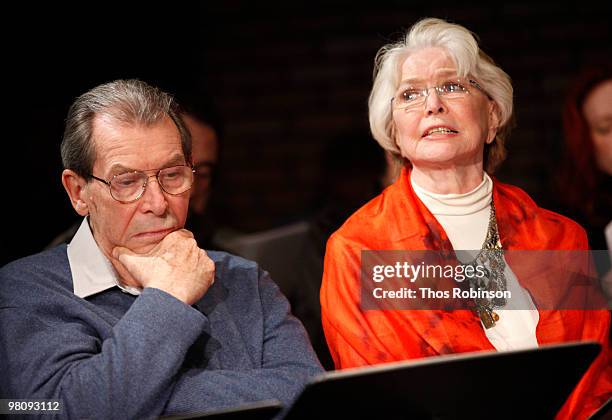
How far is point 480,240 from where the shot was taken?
7.04 ft

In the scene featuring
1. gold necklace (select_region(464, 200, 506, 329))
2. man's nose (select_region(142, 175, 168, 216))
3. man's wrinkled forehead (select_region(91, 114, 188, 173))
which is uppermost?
man's wrinkled forehead (select_region(91, 114, 188, 173))

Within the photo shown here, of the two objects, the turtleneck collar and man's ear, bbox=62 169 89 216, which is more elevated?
man's ear, bbox=62 169 89 216

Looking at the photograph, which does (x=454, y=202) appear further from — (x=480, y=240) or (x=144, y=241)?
(x=144, y=241)

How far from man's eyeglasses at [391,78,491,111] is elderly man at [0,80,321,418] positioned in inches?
22.3

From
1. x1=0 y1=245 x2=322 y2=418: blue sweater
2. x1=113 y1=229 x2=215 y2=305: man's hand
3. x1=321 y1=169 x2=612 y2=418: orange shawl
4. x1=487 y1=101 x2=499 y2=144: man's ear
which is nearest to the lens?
x1=0 y1=245 x2=322 y2=418: blue sweater

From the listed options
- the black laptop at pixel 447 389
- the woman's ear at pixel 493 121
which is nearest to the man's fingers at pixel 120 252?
the black laptop at pixel 447 389

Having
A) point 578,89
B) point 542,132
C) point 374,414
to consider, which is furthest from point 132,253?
point 542,132

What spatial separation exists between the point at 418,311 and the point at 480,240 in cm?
25

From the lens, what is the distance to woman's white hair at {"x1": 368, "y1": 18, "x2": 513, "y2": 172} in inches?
84.5

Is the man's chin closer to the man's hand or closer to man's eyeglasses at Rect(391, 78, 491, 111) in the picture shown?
the man's hand

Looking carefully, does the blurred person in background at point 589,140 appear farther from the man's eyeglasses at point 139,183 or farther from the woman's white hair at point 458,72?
the man's eyeglasses at point 139,183

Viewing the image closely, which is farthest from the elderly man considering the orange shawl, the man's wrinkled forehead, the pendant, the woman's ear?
the woman's ear

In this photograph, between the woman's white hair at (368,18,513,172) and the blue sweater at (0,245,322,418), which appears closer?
the blue sweater at (0,245,322,418)

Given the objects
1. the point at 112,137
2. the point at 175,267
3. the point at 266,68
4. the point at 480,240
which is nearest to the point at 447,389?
the point at 480,240
